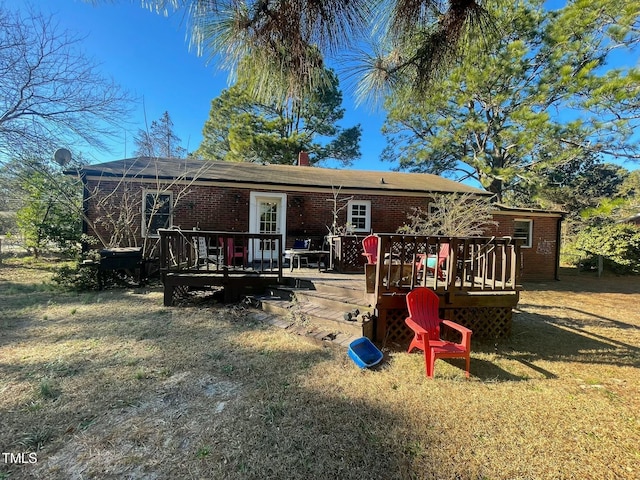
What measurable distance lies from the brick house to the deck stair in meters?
4.27

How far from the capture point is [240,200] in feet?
33.3

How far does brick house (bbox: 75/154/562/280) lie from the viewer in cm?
922

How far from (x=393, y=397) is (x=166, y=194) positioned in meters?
9.44

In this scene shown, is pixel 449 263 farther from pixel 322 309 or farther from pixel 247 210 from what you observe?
pixel 247 210

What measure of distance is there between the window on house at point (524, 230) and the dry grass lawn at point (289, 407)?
8794 mm

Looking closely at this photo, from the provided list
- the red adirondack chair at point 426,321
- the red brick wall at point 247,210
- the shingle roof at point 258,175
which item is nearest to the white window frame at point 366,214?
the red brick wall at point 247,210

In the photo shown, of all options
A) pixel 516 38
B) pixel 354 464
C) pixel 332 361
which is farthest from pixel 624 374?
pixel 516 38

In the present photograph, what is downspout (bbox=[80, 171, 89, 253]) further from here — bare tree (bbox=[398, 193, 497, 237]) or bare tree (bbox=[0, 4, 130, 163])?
bare tree (bbox=[398, 193, 497, 237])

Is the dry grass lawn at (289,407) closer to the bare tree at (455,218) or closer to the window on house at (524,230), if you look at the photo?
the bare tree at (455,218)

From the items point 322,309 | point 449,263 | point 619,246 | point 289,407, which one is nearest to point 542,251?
point 619,246

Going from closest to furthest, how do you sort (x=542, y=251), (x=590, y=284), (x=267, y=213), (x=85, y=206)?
(x=85, y=206)
(x=267, y=213)
(x=590, y=284)
(x=542, y=251)

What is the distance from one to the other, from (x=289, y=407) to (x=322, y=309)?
8.37 feet

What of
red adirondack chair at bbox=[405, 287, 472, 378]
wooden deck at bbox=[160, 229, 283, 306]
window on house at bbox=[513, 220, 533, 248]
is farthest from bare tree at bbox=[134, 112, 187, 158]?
window on house at bbox=[513, 220, 533, 248]

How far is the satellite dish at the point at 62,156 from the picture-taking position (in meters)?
8.52
